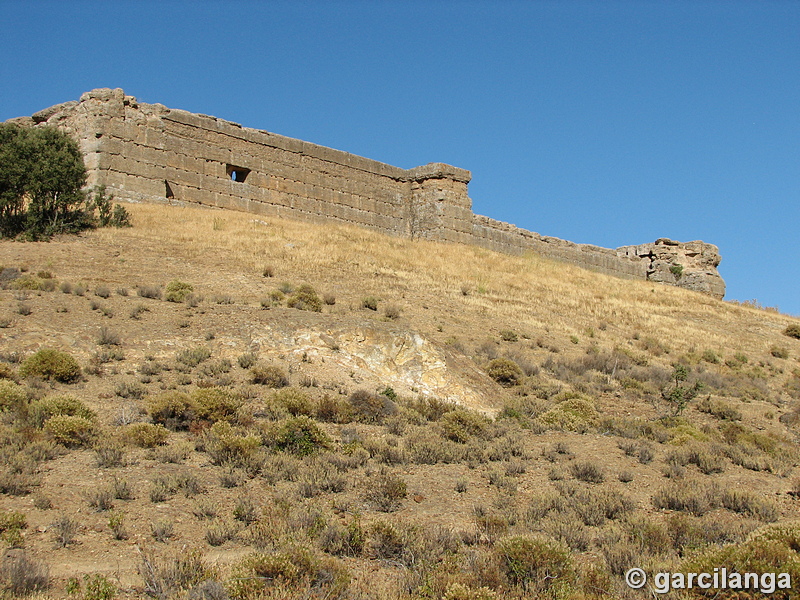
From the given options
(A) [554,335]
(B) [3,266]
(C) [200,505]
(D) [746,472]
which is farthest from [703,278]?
(C) [200,505]

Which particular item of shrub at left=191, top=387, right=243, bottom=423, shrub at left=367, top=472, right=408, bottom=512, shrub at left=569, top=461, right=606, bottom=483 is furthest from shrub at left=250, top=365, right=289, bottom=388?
shrub at left=569, top=461, right=606, bottom=483

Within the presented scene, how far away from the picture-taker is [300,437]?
31.1ft

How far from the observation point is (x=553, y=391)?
14.9 m

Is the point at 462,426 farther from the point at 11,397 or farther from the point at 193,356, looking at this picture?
the point at 11,397

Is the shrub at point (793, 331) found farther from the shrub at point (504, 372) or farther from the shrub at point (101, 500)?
the shrub at point (101, 500)

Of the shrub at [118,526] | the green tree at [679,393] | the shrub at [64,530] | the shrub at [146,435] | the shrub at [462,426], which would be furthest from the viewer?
the green tree at [679,393]

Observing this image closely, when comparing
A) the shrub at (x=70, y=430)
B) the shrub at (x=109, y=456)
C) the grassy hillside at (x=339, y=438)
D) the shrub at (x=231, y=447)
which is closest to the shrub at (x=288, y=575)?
the grassy hillside at (x=339, y=438)

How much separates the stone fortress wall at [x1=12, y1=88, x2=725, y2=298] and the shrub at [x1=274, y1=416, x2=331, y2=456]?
15.3m

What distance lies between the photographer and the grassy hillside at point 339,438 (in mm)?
6242

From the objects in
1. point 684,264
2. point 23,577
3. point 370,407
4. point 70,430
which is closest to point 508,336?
point 370,407

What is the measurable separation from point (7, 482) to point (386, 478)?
403cm

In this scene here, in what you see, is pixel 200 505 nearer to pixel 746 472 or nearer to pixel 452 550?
pixel 452 550

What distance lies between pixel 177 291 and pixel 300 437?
772cm

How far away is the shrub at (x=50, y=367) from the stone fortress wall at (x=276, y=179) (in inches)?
476
